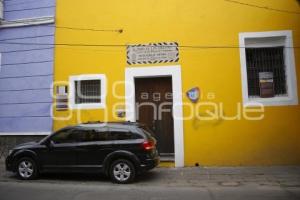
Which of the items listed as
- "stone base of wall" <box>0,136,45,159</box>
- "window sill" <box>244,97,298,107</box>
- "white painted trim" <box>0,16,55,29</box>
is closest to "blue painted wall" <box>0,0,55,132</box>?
"white painted trim" <box>0,16,55,29</box>

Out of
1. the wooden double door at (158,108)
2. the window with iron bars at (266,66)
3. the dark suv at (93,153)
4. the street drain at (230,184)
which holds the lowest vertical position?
the street drain at (230,184)

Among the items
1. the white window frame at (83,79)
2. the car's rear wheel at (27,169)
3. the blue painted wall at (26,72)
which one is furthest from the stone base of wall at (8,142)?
the car's rear wheel at (27,169)

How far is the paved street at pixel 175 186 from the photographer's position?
7793mm

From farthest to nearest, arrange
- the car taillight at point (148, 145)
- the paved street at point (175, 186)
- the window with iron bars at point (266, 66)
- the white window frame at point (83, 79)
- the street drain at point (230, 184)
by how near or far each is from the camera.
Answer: the white window frame at point (83, 79)
the window with iron bars at point (266, 66)
the car taillight at point (148, 145)
the street drain at point (230, 184)
the paved street at point (175, 186)

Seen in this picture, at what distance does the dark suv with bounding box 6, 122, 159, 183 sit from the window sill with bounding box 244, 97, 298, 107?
376 centimetres

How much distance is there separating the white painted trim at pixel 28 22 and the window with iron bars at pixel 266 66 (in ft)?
22.9

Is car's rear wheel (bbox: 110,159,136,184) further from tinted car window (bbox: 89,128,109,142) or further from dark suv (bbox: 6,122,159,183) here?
tinted car window (bbox: 89,128,109,142)

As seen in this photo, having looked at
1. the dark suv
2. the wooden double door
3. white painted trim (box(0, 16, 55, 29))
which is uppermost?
white painted trim (box(0, 16, 55, 29))

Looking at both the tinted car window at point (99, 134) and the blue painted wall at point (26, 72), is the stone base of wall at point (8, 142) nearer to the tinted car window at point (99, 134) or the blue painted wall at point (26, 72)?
the blue painted wall at point (26, 72)

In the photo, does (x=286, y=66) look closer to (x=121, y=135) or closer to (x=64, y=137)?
(x=121, y=135)

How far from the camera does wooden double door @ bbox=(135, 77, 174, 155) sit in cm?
1195

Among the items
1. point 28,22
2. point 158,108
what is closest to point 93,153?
point 158,108

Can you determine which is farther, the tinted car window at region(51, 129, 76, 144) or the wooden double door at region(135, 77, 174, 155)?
the wooden double door at region(135, 77, 174, 155)


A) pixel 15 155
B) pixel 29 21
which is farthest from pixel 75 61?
pixel 15 155
